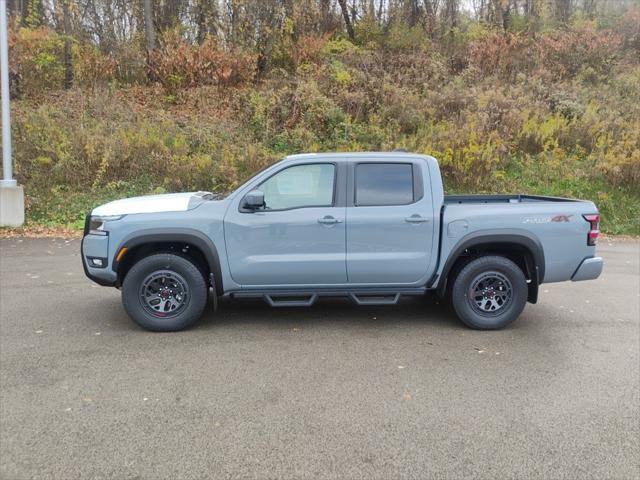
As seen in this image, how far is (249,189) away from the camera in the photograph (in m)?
5.48

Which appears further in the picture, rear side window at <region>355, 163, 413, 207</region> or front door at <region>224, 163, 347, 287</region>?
rear side window at <region>355, 163, 413, 207</region>

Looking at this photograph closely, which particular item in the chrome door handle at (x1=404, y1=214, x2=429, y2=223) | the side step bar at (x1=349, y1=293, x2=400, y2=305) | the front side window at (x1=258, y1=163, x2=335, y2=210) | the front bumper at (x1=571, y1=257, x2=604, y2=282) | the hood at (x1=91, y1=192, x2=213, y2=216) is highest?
the front side window at (x1=258, y1=163, x2=335, y2=210)

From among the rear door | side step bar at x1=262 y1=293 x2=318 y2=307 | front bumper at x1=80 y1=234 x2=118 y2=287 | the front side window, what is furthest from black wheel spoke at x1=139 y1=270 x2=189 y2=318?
the rear door

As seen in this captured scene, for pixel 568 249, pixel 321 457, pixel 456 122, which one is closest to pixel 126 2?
pixel 456 122

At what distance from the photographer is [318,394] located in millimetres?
4113

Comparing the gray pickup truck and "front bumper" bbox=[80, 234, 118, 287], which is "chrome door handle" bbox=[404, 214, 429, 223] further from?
"front bumper" bbox=[80, 234, 118, 287]

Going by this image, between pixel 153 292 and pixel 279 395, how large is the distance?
2.06 m

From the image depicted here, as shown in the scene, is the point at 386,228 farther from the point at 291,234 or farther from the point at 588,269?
the point at 588,269

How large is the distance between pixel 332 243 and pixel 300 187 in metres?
0.66

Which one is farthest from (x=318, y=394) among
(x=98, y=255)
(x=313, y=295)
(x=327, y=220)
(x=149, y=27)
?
(x=149, y=27)

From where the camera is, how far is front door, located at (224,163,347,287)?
212 inches

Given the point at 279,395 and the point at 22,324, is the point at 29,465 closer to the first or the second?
the point at 279,395

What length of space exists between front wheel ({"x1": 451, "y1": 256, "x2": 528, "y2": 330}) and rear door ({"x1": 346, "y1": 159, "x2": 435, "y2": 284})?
0.46 metres


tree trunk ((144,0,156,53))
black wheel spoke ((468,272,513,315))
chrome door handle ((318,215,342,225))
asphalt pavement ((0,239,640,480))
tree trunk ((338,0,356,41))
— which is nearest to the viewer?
asphalt pavement ((0,239,640,480))
